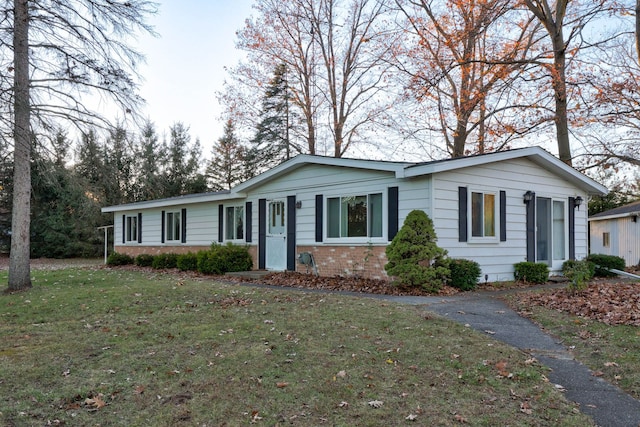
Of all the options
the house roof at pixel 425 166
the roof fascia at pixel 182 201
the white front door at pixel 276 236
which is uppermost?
the house roof at pixel 425 166

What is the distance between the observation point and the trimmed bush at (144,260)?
19.8 metres

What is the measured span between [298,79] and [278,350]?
23.1 m

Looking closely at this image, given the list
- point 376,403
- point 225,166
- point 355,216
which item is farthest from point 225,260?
point 225,166

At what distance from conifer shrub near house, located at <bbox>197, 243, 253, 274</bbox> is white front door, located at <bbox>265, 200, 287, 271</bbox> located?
0.80 m

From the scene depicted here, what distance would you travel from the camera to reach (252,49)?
26.3m

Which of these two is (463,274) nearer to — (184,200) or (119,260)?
(184,200)

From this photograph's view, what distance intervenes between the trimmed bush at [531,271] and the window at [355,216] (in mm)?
3731

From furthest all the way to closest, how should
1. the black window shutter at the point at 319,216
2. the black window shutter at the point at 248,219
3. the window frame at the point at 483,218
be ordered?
1. the black window shutter at the point at 248,219
2. the black window shutter at the point at 319,216
3. the window frame at the point at 483,218

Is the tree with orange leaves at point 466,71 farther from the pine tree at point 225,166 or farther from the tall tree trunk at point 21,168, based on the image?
the pine tree at point 225,166

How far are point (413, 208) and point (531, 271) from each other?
3697 millimetres

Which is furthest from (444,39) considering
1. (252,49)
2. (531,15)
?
(252,49)

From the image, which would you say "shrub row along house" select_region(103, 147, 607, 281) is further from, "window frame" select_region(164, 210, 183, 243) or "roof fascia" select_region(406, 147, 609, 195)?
"window frame" select_region(164, 210, 183, 243)

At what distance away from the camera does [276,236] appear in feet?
48.9

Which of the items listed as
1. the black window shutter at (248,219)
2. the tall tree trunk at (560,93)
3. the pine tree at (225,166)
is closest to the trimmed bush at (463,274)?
the black window shutter at (248,219)
